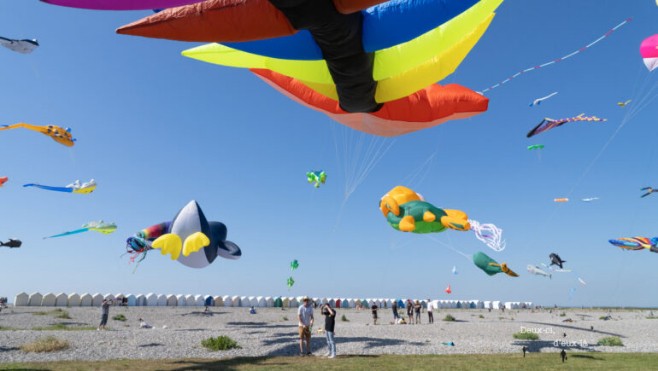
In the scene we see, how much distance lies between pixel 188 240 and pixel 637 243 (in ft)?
72.8

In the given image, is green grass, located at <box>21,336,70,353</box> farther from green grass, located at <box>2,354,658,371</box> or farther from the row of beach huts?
the row of beach huts

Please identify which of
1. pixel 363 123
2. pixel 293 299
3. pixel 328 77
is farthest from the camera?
pixel 293 299

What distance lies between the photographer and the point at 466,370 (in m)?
9.74

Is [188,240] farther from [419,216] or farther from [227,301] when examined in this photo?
[227,301]

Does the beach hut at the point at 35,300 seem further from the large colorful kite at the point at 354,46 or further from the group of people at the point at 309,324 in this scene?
the large colorful kite at the point at 354,46

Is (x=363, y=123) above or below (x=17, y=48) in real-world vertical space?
below

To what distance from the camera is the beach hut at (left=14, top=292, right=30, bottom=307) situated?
4138 cm

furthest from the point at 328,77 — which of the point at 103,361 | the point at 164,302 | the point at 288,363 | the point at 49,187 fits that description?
the point at 164,302

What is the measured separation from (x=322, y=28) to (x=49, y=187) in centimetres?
1815

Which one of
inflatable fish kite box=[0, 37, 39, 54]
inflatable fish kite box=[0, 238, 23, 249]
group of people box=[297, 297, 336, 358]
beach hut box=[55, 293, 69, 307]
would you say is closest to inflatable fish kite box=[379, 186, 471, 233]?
group of people box=[297, 297, 336, 358]

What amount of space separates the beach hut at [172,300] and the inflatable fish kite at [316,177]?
37.1m

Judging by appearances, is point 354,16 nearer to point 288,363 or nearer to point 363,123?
point 363,123

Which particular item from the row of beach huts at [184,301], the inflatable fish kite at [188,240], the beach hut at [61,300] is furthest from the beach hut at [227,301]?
the inflatable fish kite at [188,240]

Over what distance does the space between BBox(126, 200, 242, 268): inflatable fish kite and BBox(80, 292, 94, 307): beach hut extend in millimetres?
28860
